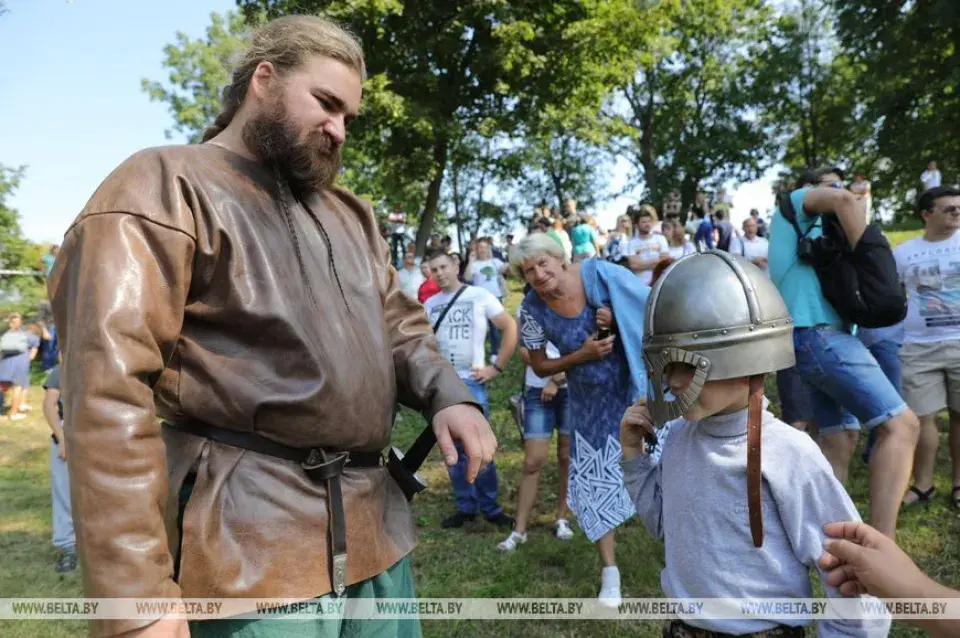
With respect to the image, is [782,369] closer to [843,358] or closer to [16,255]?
[843,358]

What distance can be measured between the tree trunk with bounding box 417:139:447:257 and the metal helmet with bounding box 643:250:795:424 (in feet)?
51.2

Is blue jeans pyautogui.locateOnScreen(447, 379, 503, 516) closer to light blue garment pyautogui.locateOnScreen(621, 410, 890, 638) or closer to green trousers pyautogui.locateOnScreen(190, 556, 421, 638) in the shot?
light blue garment pyautogui.locateOnScreen(621, 410, 890, 638)

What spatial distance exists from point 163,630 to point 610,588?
3288 millimetres

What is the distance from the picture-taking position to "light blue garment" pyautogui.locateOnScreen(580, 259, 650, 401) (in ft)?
13.0

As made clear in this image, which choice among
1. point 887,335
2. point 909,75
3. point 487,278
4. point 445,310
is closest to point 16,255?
point 487,278

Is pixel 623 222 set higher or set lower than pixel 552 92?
lower

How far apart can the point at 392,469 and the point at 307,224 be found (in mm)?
716

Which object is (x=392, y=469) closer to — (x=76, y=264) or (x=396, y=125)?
(x=76, y=264)

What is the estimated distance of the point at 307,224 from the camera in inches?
71.8

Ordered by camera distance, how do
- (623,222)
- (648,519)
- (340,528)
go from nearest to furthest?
(340,528) < (648,519) < (623,222)

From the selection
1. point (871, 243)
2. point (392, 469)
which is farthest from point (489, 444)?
point (871, 243)

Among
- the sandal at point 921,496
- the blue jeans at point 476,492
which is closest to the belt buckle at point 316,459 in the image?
the blue jeans at point 476,492

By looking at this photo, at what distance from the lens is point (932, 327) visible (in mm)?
4988

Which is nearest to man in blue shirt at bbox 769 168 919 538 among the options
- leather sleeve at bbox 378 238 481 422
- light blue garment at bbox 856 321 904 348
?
light blue garment at bbox 856 321 904 348
